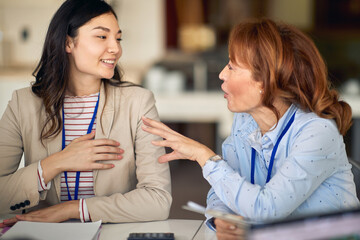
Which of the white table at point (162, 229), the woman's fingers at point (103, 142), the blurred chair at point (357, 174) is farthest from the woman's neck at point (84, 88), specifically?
the blurred chair at point (357, 174)

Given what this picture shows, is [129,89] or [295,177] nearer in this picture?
[295,177]

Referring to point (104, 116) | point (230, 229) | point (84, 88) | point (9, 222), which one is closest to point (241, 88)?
point (230, 229)

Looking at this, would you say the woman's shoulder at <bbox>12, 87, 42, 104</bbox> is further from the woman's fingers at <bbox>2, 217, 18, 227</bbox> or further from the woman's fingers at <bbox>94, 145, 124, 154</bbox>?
the woman's fingers at <bbox>2, 217, 18, 227</bbox>

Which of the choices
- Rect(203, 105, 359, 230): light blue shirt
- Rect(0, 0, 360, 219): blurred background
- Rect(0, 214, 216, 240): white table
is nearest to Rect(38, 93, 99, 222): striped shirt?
Rect(0, 214, 216, 240): white table

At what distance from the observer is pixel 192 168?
4.74 meters

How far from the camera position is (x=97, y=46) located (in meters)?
1.60

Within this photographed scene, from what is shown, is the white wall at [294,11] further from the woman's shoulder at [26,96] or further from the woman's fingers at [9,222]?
the woman's fingers at [9,222]

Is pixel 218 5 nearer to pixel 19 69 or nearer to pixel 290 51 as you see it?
pixel 19 69

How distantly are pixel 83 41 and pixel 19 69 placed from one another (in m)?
3.68

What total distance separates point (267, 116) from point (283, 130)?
9 centimetres

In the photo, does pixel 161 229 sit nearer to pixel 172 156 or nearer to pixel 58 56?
pixel 172 156

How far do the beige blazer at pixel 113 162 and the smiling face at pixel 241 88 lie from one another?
0.34m

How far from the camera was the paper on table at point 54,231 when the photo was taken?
1124 mm

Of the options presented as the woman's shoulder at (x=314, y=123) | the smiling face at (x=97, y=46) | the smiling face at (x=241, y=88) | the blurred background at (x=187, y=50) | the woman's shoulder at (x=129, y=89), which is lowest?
the blurred background at (x=187, y=50)
